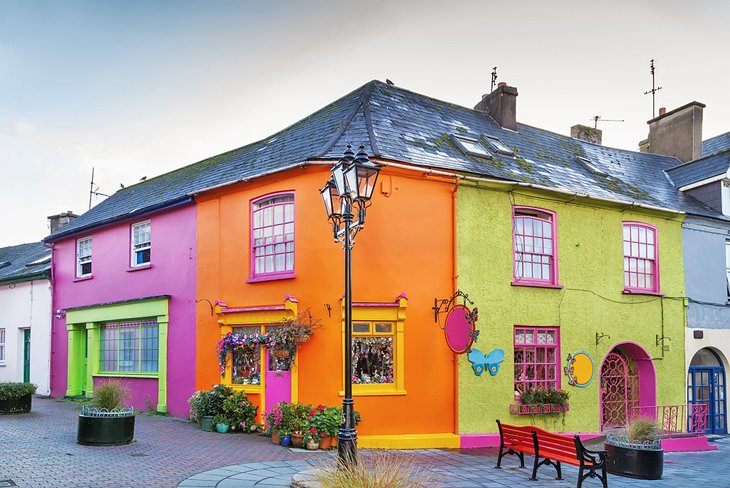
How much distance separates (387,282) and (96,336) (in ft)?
34.6

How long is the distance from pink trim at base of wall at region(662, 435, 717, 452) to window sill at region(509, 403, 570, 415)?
2391mm

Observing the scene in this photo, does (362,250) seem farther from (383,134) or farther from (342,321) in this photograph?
(383,134)

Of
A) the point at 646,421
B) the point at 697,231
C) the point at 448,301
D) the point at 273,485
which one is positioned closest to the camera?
the point at 273,485

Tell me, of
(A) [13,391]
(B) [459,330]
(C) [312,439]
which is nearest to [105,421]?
(C) [312,439]

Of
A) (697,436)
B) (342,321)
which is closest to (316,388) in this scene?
(342,321)

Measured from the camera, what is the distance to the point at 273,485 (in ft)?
33.1

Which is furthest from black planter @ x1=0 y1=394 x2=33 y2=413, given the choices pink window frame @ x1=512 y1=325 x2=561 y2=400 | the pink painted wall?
pink window frame @ x1=512 y1=325 x2=561 y2=400

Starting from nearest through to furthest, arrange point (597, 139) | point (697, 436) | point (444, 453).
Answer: point (444, 453) < point (697, 436) < point (597, 139)

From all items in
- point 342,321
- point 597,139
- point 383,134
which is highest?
point 597,139

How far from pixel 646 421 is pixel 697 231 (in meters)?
8.98

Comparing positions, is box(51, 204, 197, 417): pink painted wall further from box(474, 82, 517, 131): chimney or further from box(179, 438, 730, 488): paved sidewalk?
box(474, 82, 517, 131): chimney

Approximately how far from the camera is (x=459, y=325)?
14.7 m

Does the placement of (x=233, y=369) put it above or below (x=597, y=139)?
below

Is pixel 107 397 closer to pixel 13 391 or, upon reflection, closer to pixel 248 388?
pixel 248 388
